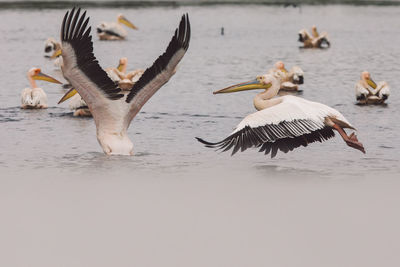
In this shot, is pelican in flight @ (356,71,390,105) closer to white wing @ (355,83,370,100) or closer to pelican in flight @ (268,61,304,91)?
white wing @ (355,83,370,100)

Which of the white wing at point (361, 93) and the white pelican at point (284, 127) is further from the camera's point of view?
the white wing at point (361, 93)

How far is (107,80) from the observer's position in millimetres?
7891

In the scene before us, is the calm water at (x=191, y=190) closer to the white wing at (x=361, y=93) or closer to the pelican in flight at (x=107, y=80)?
the white wing at (x=361, y=93)

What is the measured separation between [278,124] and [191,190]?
1.00 meters

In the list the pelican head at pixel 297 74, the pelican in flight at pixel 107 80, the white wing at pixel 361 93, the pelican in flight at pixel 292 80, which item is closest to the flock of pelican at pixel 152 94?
the pelican in flight at pixel 107 80

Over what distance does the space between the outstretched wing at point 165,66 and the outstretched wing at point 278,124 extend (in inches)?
25.1

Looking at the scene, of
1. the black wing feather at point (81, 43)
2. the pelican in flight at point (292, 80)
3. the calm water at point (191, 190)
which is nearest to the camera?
the calm water at point (191, 190)

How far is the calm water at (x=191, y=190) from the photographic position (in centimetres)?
568

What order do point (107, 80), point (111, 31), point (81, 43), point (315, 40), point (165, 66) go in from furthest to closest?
point (111, 31), point (315, 40), point (107, 80), point (165, 66), point (81, 43)

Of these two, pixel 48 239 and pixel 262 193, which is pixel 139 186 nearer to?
pixel 262 193

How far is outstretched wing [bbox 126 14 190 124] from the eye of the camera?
764 centimetres

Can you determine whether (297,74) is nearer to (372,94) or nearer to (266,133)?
(372,94)

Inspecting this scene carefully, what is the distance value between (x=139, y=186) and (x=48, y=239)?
5.39 ft

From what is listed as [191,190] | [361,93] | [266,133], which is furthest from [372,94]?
[191,190]
